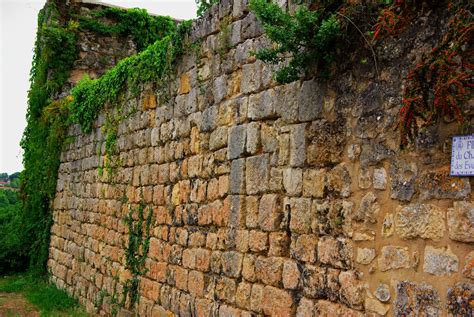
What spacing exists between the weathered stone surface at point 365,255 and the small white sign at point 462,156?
2.44 ft

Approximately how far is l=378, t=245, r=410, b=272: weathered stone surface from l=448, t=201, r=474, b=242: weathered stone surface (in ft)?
1.09

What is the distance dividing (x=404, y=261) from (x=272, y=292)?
1.33m

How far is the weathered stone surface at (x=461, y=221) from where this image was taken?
9.52ft

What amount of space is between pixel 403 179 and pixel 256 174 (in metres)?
1.58

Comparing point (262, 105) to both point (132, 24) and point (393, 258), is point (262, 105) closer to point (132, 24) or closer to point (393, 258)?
point (393, 258)

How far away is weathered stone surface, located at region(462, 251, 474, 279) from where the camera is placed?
9.46ft

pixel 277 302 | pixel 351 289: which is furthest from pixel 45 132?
pixel 351 289

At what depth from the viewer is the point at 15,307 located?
9055 mm

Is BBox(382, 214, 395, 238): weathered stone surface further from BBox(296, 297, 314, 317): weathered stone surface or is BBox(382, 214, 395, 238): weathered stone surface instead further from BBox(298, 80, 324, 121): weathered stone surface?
BBox(298, 80, 324, 121): weathered stone surface

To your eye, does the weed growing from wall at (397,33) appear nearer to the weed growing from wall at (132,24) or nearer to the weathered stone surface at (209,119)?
the weathered stone surface at (209,119)

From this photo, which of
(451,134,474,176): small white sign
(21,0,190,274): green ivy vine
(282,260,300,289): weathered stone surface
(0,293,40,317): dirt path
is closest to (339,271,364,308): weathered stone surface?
(282,260,300,289): weathered stone surface

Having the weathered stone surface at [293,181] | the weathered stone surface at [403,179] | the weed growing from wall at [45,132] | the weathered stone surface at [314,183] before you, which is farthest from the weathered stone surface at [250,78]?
the weed growing from wall at [45,132]

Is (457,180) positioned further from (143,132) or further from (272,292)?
(143,132)

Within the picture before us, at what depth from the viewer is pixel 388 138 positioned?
343 centimetres
